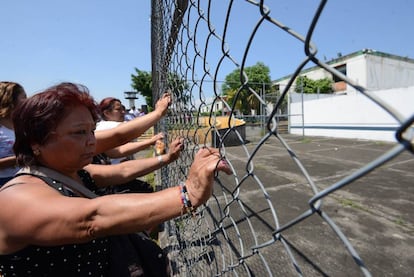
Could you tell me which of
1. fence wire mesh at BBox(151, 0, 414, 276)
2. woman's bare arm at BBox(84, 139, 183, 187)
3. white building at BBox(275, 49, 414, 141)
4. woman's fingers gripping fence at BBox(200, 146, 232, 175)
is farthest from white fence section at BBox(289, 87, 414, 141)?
woman's fingers gripping fence at BBox(200, 146, 232, 175)

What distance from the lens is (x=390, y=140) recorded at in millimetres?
12133

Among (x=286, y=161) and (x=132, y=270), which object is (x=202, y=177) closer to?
(x=132, y=270)

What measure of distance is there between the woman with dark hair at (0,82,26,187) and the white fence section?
11.8 metres

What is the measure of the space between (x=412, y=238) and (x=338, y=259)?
109cm

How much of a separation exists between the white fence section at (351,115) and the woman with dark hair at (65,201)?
11918mm

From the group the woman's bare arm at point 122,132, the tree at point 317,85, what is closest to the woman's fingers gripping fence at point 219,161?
the woman's bare arm at point 122,132

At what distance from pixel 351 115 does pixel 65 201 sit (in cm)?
1563

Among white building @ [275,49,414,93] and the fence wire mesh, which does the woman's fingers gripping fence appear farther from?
white building @ [275,49,414,93]

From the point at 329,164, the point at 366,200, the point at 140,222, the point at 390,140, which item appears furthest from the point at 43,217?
the point at 390,140

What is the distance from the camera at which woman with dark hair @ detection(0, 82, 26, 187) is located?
212 cm

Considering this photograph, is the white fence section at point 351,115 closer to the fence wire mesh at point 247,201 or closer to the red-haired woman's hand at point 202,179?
the fence wire mesh at point 247,201

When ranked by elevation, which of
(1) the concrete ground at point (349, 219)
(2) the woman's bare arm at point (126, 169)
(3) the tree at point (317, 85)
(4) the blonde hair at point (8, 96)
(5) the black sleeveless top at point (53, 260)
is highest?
(3) the tree at point (317, 85)

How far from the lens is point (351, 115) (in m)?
14.2

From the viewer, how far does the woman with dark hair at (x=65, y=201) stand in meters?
0.74
